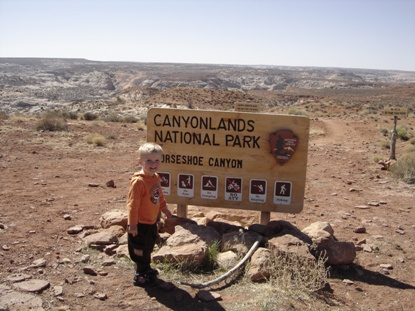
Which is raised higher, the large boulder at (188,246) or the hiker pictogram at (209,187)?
the hiker pictogram at (209,187)

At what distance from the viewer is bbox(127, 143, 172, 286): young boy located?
393cm

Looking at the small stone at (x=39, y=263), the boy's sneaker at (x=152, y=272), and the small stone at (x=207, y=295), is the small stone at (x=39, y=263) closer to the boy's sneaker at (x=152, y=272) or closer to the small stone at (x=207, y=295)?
the boy's sneaker at (x=152, y=272)

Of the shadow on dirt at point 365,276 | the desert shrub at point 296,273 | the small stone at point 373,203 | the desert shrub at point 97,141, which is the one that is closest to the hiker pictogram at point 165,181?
the desert shrub at point 296,273

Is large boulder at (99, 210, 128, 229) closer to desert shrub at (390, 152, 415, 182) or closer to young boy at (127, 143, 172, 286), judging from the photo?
young boy at (127, 143, 172, 286)

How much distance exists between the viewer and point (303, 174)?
5.17 meters

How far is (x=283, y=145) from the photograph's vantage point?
16.9 feet

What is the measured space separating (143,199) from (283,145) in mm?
1928

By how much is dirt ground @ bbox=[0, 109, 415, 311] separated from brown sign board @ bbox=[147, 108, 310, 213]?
120cm

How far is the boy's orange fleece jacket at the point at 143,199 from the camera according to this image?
391 centimetres

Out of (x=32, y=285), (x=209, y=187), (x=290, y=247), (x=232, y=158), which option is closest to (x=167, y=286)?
(x=32, y=285)

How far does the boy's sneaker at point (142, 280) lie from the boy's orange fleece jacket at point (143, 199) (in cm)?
48

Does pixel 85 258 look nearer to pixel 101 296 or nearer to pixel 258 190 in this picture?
pixel 101 296

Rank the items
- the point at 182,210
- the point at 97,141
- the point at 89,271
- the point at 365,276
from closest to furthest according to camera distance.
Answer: the point at 89,271 → the point at 365,276 → the point at 182,210 → the point at 97,141

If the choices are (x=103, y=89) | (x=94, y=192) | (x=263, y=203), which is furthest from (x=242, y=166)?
(x=103, y=89)
